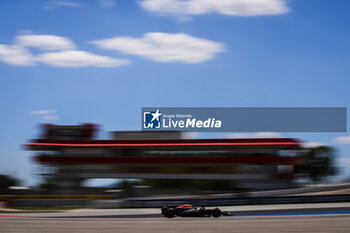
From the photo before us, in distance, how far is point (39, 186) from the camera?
170ft

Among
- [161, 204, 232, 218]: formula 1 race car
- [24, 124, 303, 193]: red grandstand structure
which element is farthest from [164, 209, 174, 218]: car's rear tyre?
[24, 124, 303, 193]: red grandstand structure

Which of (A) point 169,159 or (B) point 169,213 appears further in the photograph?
(A) point 169,159

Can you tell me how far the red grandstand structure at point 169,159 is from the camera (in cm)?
4556

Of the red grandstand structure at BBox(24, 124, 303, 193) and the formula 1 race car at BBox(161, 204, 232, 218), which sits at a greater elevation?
the red grandstand structure at BBox(24, 124, 303, 193)

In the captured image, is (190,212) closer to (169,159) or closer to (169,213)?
(169,213)

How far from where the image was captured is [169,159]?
4809cm

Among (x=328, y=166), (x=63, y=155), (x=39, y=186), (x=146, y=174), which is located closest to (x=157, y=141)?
(x=146, y=174)

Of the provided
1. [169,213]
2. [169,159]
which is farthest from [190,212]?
[169,159]

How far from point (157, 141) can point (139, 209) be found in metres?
22.8

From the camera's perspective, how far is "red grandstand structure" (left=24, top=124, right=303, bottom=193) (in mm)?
45562

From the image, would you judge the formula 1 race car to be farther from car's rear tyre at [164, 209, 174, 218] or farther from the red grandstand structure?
the red grandstand structure

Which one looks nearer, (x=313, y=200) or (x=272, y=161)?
(x=313, y=200)

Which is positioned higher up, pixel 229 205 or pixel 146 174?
pixel 146 174

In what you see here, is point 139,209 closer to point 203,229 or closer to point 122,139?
point 203,229
